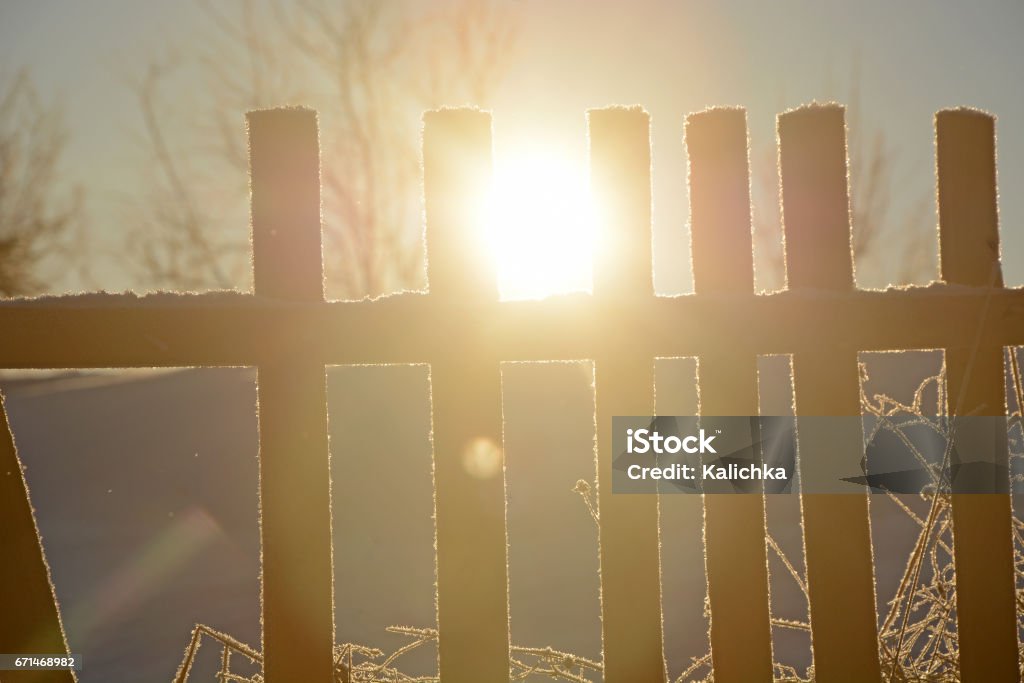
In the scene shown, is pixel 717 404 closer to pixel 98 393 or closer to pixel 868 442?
pixel 868 442

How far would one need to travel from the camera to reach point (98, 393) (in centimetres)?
1151

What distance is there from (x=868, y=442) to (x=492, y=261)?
112cm

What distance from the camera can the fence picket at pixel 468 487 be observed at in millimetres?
2027

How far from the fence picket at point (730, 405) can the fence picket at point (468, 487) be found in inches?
20.7

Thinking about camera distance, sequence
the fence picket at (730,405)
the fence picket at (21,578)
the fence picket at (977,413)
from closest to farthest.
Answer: the fence picket at (21,578), the fence picket at (730,405), the fence picket at (977,413)

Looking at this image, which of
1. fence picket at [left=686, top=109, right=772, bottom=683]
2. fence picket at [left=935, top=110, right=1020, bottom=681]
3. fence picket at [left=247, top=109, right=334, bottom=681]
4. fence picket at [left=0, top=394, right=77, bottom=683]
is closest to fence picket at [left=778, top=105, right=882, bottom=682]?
Result: fence picket at [left=686, top=109, right=772, bottom=683]

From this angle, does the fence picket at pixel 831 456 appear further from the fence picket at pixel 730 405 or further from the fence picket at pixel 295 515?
the fence picket at pixel 295 515

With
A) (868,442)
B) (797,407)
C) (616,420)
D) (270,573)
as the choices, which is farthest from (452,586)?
(868,442)

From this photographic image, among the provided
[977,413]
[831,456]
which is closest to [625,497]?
[831,456]

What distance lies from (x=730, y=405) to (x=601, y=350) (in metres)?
0.37

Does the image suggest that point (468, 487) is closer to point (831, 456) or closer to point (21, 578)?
point (831, 456)

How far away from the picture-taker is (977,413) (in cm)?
228

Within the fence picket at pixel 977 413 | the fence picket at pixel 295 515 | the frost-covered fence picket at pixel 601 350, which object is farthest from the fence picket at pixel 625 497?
the fence picket at pixel 977 413

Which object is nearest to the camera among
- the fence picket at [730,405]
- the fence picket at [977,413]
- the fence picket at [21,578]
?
the fence picket at [21,578]
